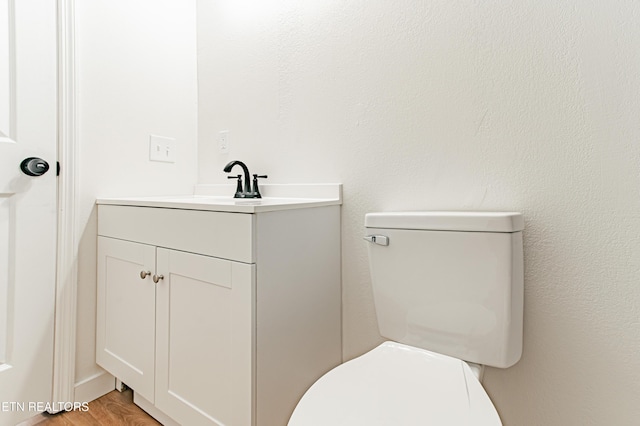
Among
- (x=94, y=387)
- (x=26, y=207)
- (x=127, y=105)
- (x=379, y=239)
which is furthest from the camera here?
(x=127, y=105)

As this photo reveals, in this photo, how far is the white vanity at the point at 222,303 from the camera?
0.92 meters

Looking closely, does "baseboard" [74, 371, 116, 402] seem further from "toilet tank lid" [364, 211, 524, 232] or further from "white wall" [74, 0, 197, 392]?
"toilet tank lid" [364, 211, 524, 232]

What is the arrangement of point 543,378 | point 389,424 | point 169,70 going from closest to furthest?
point 389,424 < point 543,378 < point 169,70

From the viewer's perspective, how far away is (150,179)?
1576mm

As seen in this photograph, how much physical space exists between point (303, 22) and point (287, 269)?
0.98 metres

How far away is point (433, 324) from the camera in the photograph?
0.92m

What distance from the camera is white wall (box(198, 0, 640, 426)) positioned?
840mm

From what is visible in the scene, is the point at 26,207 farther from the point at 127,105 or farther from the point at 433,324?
the point at 433,324

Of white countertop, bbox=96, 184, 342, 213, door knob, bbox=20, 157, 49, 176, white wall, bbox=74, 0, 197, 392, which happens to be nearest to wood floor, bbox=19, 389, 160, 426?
white wall, bbox=74, 0, 197, 392

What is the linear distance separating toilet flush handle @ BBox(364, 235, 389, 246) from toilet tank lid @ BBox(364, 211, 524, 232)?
0.10ft

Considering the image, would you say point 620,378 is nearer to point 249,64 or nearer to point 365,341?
point 365,341

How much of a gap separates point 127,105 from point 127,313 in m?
0.87

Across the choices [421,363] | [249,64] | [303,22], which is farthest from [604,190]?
[249,64]

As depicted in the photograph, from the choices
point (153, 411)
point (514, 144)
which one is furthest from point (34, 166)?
point (514, 144)
